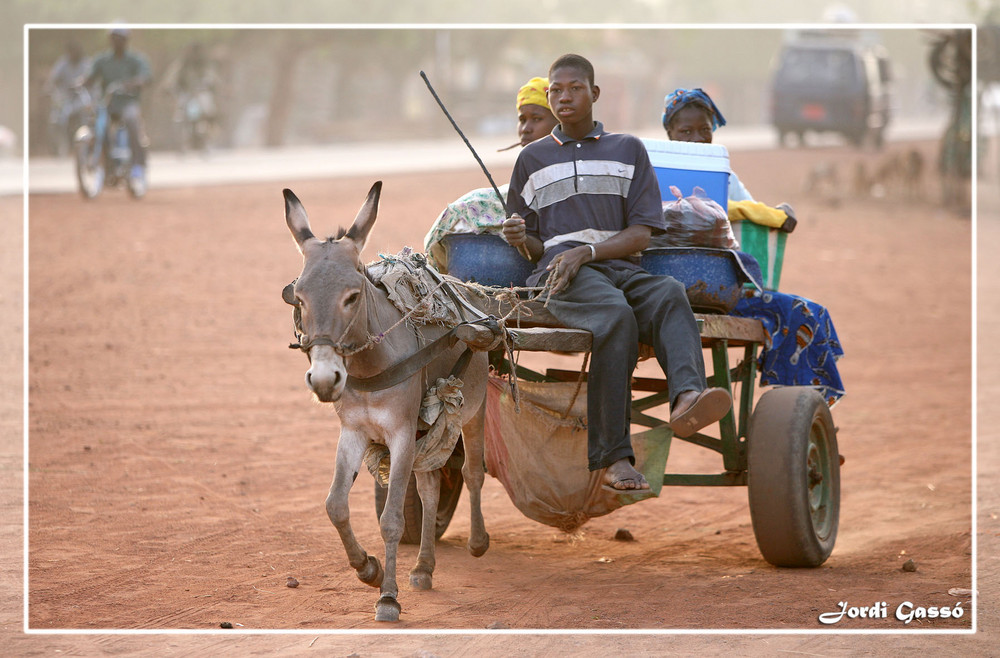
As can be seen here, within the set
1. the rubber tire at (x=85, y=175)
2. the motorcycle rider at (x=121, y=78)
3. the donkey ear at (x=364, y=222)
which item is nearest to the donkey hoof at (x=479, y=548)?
the donkey ear at (x=364, y=222)

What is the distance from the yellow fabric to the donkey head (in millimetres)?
2609

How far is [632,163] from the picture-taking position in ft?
19.3

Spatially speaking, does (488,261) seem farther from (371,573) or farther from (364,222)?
(371,573)

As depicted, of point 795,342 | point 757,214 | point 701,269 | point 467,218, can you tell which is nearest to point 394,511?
point 467,218

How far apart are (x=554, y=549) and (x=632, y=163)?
2674 millimetres

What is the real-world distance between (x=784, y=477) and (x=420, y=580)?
195 centimetres

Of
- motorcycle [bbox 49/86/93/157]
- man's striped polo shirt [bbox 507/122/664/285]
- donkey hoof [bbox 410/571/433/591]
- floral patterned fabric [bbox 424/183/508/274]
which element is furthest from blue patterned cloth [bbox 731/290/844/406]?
motorcycle [bbox 49/86/93/157]

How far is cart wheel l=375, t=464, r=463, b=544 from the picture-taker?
698 cm

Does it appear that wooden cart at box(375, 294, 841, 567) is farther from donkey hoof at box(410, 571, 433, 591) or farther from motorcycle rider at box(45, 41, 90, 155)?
motorcycle rider at box(45, 41, 90, 155)

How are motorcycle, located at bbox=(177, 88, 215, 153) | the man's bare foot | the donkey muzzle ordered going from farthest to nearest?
motorcycle, located at bbox=(177, 88, 215, 153), the man's bare foot, the donkey muzzle

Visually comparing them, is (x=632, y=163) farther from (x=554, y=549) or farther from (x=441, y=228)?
(x=554, y=549)

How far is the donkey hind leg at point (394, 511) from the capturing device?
5.34m

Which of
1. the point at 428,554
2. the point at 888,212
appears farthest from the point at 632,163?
the point at 888,212

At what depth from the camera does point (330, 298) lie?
484 cm
